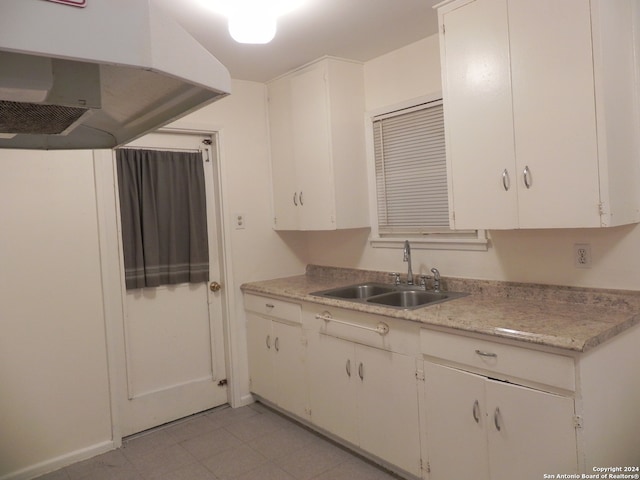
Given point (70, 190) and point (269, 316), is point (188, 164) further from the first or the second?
point (269, 316)

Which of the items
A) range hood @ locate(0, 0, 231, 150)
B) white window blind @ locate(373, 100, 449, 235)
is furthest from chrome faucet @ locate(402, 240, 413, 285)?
range hood @ locate(0, 0, 231, 150)

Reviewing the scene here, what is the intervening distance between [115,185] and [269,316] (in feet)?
4.48

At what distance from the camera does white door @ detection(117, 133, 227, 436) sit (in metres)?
3.13

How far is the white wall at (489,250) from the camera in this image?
2.13 metres

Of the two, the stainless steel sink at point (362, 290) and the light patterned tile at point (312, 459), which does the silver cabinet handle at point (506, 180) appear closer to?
the stainless steel sink at point (362, 290)

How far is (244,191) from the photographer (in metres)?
3.54

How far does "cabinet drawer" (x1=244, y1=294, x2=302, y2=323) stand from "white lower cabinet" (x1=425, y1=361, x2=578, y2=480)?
1099mm

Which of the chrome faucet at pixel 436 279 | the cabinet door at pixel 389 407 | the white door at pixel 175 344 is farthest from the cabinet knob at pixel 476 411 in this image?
the white door at pixel 175 344

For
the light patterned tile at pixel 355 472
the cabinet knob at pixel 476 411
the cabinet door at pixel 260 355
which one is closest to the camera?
the cabinet knob at pixel 476 411

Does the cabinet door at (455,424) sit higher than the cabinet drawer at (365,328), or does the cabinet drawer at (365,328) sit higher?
the cabinet drawer at (365,328)

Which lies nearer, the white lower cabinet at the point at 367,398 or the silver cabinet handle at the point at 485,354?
the silver cabinet handle at the point at 485,354

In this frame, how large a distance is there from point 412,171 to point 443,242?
0.53 meters

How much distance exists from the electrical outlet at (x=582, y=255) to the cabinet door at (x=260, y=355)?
198 cm

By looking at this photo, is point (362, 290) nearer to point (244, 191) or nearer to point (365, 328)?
point (365, 328)
